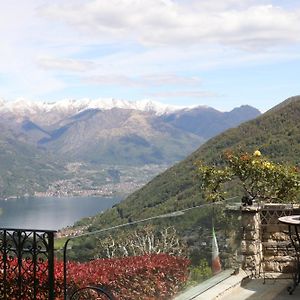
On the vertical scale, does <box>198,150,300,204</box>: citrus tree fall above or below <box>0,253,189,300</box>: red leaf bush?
above

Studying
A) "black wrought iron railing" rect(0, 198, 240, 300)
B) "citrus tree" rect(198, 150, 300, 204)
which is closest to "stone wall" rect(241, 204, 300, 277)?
"black wrought iron railing" rect(0, 198, 240, 300)

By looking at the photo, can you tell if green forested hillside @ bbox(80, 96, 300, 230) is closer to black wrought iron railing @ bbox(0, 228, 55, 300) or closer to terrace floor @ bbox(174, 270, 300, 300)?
terrace floor @ bbox(174, 270, 300, 300)

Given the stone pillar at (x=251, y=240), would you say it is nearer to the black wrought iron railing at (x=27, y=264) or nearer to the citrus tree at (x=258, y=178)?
the citrus tree at (x=258, y=178)

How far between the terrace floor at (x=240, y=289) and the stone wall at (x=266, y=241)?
0.18 m

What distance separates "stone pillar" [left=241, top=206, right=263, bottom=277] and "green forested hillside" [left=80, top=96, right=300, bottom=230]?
63.7 meters

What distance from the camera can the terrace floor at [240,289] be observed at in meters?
5.57

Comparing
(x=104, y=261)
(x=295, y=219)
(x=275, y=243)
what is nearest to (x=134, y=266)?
(x=104, y=261)

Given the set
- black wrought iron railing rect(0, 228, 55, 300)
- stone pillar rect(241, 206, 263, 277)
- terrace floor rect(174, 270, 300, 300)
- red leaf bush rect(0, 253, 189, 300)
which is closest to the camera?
black wrought iron railing rect(0, 228, 55, 300)

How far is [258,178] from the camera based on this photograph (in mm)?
8828

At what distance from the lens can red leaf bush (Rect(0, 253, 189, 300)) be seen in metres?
4.44

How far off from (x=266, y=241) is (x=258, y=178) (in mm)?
2085

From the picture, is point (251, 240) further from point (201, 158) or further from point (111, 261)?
point (201, 158)

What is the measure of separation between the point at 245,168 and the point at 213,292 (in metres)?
3.68

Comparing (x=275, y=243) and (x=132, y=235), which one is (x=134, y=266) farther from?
(x=275, y=243)
